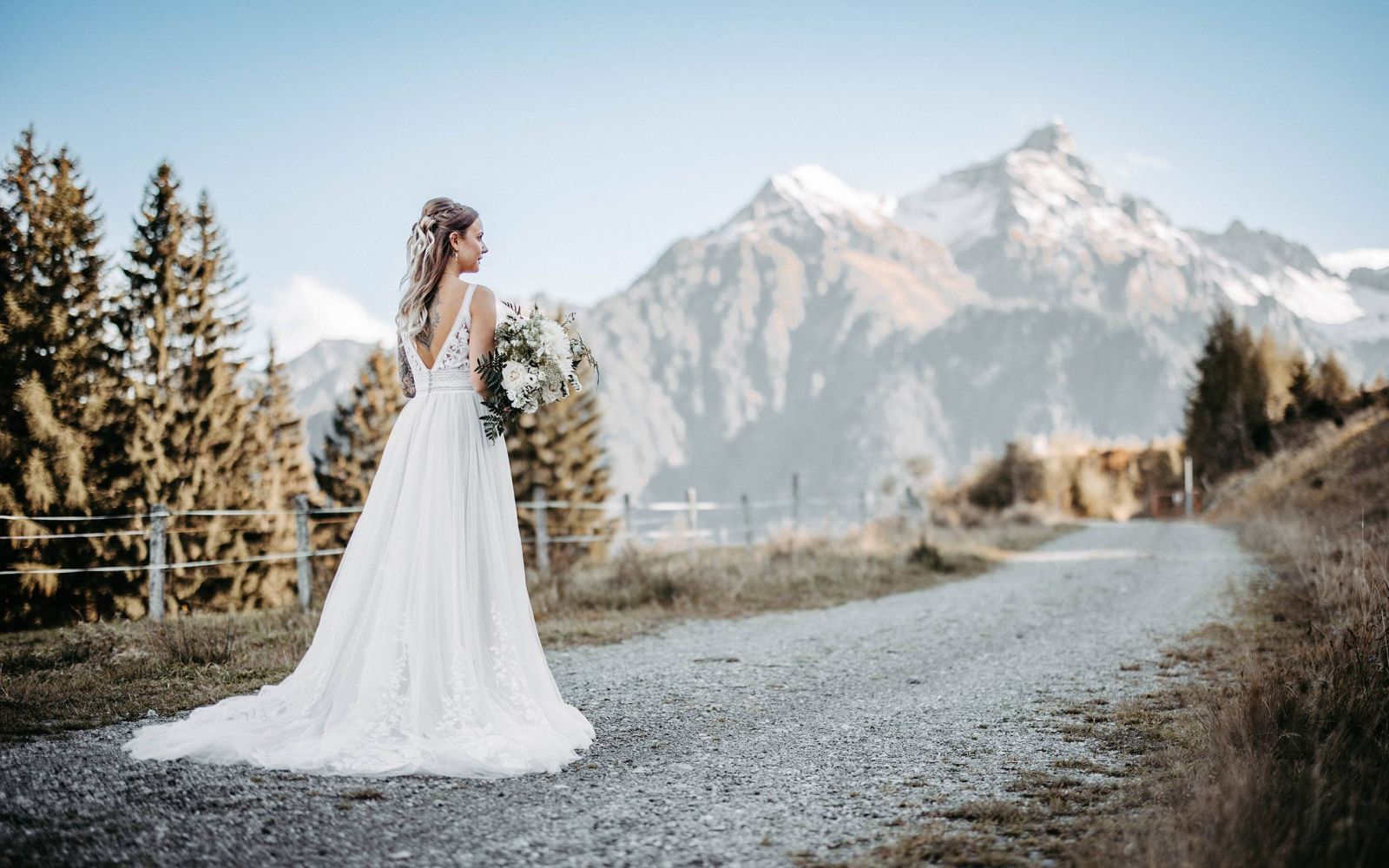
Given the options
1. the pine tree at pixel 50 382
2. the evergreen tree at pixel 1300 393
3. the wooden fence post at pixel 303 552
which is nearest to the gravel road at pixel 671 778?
the wooden fence post at pixel 303 552

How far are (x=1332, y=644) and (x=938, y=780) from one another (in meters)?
2.80

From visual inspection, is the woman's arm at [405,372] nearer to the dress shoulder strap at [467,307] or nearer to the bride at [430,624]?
the bride at [430,624]

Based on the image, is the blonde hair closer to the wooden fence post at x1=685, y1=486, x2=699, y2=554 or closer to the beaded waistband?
the beaded waistband

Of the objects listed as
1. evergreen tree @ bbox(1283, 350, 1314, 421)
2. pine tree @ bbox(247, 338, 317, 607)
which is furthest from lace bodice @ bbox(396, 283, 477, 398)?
evergreen tree @ bbox(1283, 350, 1314, 421)

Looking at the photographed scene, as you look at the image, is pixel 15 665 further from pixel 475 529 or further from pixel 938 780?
pixel 938 780

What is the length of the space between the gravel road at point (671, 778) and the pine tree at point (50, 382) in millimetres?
12021

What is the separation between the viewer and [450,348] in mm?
4141

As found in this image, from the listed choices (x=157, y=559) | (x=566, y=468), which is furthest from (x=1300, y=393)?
(x=157, y=559)

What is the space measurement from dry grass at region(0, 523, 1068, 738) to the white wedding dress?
1.03 m

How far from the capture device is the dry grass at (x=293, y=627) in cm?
476

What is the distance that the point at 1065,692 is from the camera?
5.21 meters

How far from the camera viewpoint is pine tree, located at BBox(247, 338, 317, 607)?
2014 cm

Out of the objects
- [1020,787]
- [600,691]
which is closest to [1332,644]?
[1020,787]

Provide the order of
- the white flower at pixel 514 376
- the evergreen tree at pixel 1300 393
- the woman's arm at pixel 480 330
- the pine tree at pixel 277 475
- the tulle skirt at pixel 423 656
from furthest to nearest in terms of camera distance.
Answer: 1. the evergreen tree at pixel 1300 393
2. the pine tree at pixel 277 475
3. the woman's arm at pixel 480 330
4. the white flower at pixel 514 376
5. the tulle skirt at pixel 423 656
